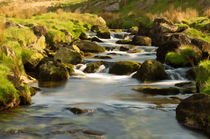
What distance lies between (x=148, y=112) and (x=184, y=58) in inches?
316

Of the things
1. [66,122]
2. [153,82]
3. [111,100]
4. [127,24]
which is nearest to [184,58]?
[153,82]

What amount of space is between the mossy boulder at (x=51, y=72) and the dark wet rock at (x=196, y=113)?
23.6 feet

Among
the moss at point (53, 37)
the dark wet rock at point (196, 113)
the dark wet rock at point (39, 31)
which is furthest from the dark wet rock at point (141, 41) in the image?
the dark wet rock at point (196, 113)

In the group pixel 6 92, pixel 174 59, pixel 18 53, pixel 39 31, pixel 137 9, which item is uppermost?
pixel 137 9

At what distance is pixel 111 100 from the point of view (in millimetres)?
9969

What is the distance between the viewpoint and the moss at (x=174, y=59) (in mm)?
15438

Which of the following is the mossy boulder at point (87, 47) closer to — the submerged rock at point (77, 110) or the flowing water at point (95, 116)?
the flowing water at point (95, 116)

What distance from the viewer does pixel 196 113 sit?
23.1 ft

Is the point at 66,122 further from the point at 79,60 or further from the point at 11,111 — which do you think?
the point at 79,60

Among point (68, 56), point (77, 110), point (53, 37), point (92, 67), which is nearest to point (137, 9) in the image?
point (53, 37)

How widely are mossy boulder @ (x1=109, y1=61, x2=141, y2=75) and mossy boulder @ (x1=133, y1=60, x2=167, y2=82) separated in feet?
3.99

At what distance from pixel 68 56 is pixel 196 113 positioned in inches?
423

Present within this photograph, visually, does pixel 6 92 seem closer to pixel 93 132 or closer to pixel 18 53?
pixel 93 132

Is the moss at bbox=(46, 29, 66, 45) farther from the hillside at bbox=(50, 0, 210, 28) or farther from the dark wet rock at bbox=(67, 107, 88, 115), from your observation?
the hillside at bbox=(50, 0, 210, 28)
